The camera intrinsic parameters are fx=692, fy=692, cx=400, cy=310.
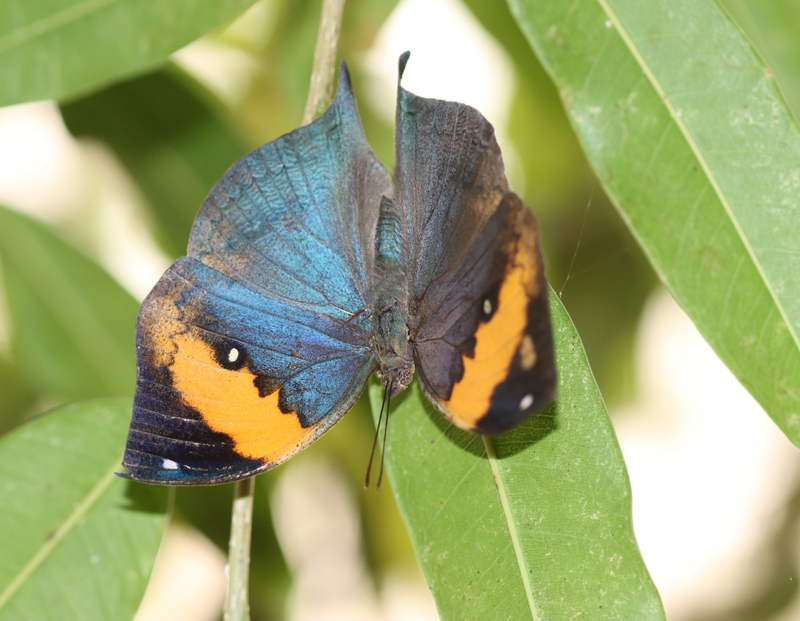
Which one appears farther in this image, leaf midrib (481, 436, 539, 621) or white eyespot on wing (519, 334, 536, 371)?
leaf midrib (481, 436, 539, 621)

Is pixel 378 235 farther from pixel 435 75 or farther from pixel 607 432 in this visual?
pixel 435 75

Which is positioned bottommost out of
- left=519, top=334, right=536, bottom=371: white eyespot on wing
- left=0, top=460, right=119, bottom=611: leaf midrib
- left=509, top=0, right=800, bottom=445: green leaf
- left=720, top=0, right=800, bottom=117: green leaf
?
left=0, top=460, right=119, bottom=611: leaf midrib

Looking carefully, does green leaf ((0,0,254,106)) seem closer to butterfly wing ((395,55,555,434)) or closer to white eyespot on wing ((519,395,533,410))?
butterfly wing ((395,55,555,434))

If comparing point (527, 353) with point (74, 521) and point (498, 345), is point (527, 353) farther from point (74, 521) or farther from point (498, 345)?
point (74, 521)


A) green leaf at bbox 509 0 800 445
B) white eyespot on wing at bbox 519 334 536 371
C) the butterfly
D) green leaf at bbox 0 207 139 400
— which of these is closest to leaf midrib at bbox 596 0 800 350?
green leaf at bbox 509 0 800 445

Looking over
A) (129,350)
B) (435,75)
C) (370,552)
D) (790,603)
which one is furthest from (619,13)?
(790,603)

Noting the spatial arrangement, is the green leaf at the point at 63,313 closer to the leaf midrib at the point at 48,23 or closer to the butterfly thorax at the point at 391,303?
the leaf midrib at the point at 48,23

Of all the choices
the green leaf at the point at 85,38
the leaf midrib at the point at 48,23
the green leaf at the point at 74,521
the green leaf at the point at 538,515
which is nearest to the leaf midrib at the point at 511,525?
the green leaf at the point at 538,515
